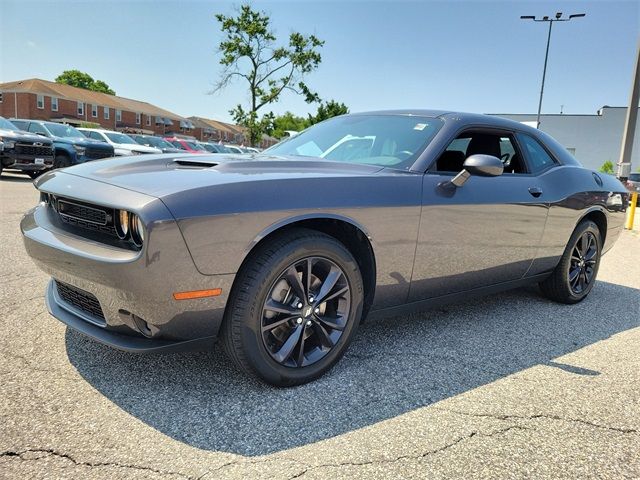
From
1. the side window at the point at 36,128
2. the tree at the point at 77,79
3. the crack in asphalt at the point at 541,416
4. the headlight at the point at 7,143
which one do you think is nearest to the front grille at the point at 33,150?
the headlight at the point at 7,143

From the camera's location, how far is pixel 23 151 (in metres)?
12.0

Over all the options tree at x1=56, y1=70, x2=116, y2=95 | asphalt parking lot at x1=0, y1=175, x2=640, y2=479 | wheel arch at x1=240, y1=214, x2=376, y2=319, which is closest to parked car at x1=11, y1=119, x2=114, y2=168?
asphalt parking lot at x1=0, y1=175, x2=640, y2=479

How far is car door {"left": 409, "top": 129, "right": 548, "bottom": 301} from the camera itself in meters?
2.88

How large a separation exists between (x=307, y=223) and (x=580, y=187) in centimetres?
277

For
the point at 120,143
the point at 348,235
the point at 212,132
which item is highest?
the point at 212,132

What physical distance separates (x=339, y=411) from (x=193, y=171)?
1.31 m

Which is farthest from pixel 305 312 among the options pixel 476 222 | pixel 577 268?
pixel 577 268

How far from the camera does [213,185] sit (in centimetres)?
211

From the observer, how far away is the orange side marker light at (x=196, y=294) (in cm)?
203

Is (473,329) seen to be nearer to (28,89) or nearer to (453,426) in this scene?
(453,426)

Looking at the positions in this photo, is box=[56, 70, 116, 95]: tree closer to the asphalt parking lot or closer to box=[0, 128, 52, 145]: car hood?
box=[0, 128, 52, 145]: car hood

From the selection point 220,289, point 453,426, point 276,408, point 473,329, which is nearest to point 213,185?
point 220,289

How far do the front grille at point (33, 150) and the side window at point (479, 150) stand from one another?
11988 mm

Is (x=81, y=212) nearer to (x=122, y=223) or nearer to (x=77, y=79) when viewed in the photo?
(x=122, y=223)
